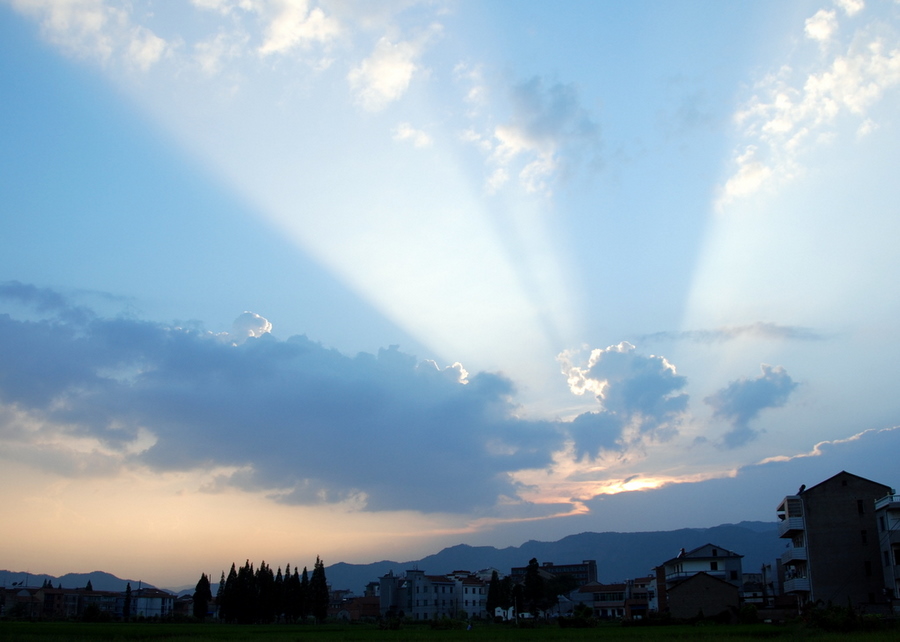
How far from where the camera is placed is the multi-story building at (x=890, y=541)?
2008 inches

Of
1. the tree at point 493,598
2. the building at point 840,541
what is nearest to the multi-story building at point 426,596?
the tree at point 493,598

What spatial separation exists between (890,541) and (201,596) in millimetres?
93888

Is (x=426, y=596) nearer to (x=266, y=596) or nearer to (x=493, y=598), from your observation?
(x=493, y=598)

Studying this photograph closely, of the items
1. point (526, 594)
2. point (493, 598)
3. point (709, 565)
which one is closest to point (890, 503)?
point (709, 565)

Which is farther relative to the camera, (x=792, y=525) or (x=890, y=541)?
(x=792, y=525)

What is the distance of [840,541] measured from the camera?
56969mm

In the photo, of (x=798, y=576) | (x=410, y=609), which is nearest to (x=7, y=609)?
(x=410, y=609)

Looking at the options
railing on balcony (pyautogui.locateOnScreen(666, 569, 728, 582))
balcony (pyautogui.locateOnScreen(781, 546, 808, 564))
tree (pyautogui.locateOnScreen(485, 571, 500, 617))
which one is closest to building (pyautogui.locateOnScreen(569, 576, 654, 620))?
tree (pyautogui.locateOnScreen(485, 571, 500, 617))

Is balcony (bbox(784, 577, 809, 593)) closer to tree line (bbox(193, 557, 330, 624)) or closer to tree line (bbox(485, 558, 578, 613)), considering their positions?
tree line (bbox(485, 558, 578, 613))

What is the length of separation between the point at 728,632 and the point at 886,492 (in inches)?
990

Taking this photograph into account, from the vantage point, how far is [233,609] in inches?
3782

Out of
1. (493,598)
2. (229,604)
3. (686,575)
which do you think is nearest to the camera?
(686,575)

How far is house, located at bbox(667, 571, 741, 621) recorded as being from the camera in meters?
65.3

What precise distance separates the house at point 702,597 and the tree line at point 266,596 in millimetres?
55631
